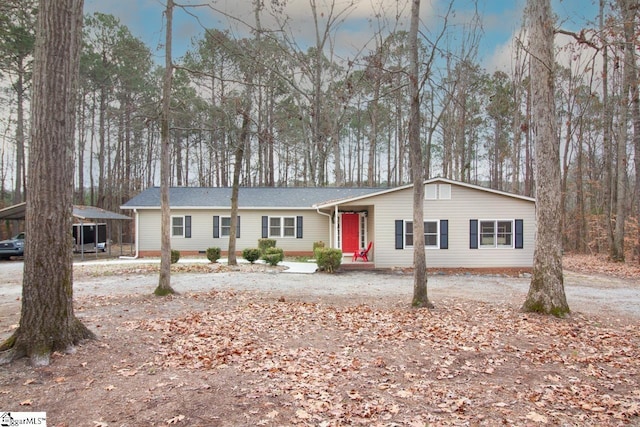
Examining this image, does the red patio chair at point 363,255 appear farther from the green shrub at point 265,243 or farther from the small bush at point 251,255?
the green shrub at point 265,243

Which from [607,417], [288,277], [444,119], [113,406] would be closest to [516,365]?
[607,417]

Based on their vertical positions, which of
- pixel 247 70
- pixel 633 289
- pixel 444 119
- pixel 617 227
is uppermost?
pixel 444 119

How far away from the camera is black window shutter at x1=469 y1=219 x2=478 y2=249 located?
51.6 feet

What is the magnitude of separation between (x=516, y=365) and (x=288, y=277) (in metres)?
8.96

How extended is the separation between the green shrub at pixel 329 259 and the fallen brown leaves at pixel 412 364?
693 cm

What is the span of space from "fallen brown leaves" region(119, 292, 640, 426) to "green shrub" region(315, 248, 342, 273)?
6.93 m

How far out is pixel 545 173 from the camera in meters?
7.39

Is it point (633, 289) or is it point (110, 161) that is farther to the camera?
point (110, 161)

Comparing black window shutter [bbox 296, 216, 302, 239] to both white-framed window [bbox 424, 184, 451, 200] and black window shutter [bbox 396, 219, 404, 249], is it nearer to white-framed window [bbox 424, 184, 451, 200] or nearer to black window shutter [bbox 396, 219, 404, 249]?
black window shutter [bbox 396, 219, 404, 249]

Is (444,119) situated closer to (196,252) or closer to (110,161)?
(196,252)

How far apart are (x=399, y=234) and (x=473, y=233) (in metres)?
2.96

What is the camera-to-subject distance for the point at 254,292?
994 cm

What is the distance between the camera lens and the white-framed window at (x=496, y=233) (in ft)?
51.7

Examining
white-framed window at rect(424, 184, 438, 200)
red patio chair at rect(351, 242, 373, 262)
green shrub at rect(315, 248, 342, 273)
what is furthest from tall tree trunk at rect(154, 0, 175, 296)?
white-framed window at rect(424, 184, 438, 200)
